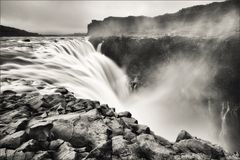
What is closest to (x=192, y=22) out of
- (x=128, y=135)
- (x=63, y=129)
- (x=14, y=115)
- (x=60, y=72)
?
(x=60, y=72)

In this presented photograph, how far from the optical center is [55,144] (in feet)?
26.2

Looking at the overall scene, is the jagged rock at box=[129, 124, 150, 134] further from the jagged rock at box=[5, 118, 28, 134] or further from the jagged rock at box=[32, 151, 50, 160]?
the jagged rock at box=[5, 118, 28, 134]

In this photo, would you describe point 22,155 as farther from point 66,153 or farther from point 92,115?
point 92,115

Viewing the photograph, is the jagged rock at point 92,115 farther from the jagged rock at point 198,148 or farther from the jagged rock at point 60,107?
the jagged rock at point 198,148

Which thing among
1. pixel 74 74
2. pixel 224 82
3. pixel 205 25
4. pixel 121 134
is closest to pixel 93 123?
pixel 121 134

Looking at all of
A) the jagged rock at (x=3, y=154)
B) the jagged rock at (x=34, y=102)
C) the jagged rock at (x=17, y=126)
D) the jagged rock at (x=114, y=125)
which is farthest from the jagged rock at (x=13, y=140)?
the jagged rock at (x=114, y=125)

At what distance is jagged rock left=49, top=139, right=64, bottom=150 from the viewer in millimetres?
7898

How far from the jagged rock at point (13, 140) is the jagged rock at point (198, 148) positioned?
16.7 ft

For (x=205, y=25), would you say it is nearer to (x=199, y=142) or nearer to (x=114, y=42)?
(x=114, y=42)

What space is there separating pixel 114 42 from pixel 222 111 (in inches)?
745

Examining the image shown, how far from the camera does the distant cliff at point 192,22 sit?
31.9 meters

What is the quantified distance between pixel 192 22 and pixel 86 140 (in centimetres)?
3338

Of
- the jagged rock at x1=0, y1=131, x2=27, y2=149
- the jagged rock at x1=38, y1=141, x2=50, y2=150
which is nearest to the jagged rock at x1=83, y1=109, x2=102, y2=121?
the jagged rock at x1=38, y1=141, x2=50, y2=150

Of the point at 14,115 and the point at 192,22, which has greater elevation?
the point at 192,22
